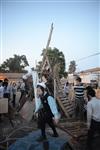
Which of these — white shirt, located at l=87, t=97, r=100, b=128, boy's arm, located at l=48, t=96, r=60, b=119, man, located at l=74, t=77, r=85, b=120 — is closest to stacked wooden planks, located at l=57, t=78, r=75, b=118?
man, located at l=74, t=77, r=85, b=120

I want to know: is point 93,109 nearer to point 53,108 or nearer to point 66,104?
point 53,108

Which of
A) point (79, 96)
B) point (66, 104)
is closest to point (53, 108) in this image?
point (79, 96)

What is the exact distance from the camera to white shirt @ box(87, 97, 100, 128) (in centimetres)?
541

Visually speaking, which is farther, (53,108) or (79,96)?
(79,96)

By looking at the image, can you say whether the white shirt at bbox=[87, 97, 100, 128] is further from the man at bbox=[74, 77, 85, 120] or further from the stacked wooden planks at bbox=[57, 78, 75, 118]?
the stacked wooden planks at bbox=[57, 78, 75, 118]

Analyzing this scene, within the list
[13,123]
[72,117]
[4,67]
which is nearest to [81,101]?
[72,117]

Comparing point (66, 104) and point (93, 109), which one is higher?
point (93, 109)

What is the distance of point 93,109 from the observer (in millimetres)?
5453

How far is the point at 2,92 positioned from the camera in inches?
424

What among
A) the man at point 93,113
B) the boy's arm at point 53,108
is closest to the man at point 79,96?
the boy's arm at point 53,108

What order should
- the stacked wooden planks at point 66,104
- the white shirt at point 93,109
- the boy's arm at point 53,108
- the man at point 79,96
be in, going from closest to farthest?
the white shirt at point 93,109 < the boy's arm at point 53,108 < the man at point 79,96 < the stacked wooden planks at point 66,104

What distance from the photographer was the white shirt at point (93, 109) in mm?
5410

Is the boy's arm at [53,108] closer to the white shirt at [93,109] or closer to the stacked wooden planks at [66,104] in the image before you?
the white shirt at [93,109]

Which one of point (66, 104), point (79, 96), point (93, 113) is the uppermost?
point (79, 96)
